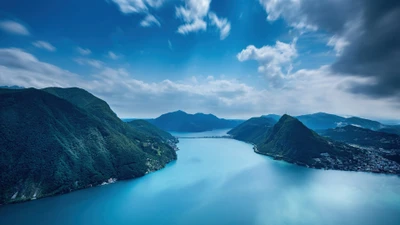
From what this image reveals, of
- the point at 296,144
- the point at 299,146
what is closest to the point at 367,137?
the point at 296,144

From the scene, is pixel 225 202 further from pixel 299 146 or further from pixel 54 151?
pixel 299 146

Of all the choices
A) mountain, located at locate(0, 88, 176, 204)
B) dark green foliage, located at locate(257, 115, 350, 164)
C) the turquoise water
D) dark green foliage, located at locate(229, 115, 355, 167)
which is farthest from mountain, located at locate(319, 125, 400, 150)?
mountain, located at locate(0, 88, 176, 204)

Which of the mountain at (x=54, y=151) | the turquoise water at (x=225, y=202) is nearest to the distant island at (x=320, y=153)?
the turquoise water at (x=225, y=202)

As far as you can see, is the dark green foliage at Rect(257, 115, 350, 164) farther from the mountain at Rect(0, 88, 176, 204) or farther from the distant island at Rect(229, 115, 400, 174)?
the mountain at Rect(0, 88, 176, 204)

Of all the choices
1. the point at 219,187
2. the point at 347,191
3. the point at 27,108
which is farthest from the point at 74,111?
the point at 347,191

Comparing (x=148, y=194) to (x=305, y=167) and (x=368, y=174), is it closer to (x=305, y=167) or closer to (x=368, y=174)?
(x=305, y=167)

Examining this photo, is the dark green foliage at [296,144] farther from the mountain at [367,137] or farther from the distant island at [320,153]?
the mountain at [367,137]
